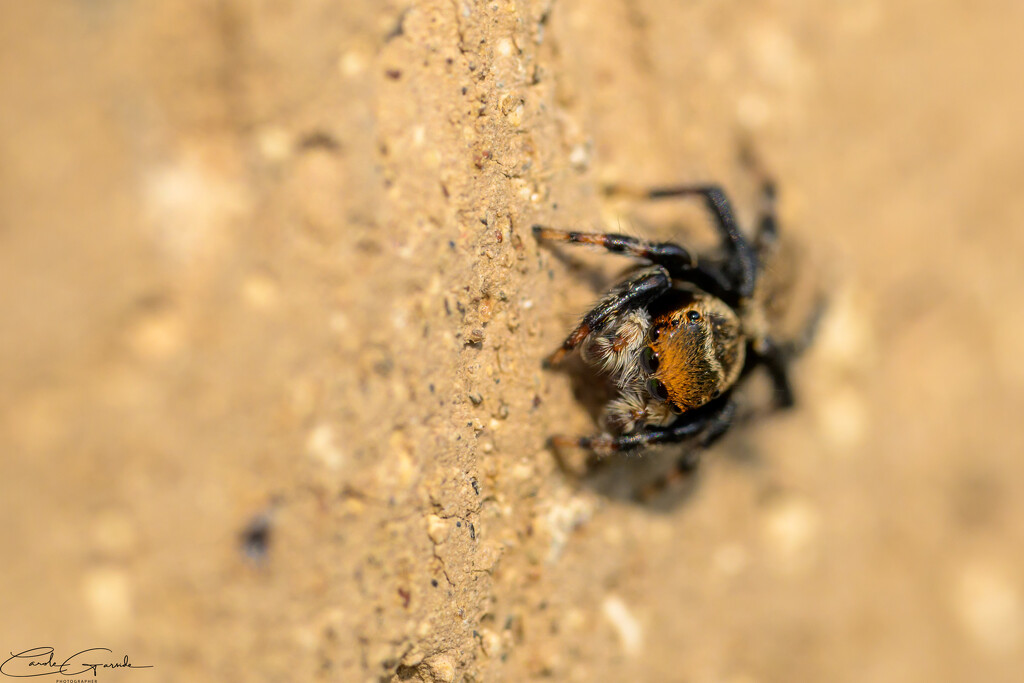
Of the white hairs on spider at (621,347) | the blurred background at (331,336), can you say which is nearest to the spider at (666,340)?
the white hairs on spider at (621,347)

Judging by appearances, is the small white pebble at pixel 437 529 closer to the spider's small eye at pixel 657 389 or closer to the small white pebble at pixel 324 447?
the small white pebble at pixel 324 447

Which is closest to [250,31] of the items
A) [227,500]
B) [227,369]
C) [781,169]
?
[227,369]

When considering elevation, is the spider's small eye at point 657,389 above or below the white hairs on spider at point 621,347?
below

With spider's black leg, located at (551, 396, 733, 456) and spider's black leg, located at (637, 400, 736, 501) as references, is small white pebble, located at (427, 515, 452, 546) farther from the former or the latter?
spider's black leg, located at (637, 400, 736, 501)

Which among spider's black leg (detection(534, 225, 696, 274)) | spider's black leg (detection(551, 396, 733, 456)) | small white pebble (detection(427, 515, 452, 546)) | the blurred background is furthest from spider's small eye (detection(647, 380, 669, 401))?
small white pebble (detection(427, 515, 452, 546))

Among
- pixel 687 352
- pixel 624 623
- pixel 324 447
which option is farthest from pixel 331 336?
pixel 624 623

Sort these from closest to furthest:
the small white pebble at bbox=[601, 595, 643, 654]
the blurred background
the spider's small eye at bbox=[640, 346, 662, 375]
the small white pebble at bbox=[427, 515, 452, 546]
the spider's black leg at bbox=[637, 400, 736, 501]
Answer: the blurred background < the small white pebble at bbox=[427, 515, 452, 546] < the spider's small eye at bbox=[640, 346, 662, 375] < the small white pebble at bbox=[601, 595, 643, 654] < the spider's black leg at bbox=[637, 400, 736, 501]

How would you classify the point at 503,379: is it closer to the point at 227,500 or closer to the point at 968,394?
the point at 227,500
